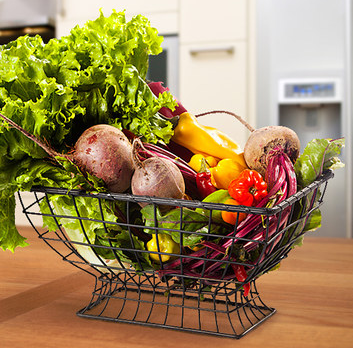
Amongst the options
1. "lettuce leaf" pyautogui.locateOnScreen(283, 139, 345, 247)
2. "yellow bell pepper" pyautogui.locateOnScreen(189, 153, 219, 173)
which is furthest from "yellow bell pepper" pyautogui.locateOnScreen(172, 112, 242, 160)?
"lettuce leaf" pyautogui.locateOnScreen(283, 139, 345, 247)

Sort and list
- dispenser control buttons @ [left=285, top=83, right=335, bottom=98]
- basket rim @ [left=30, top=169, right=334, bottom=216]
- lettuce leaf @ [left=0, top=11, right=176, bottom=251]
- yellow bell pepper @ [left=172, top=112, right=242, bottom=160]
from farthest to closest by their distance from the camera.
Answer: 1. dispenser control buttons @ [left=285, top=83, right=335, bottom=98]
2. yellow bell pepper @ [left=172, top=112, right=242, bottom=160]
3. lettuce leaf @ [left=0, top=11, right=176, bottom=251]
4. basket rim @ [left=30, top=169, right=334, bottom=216]

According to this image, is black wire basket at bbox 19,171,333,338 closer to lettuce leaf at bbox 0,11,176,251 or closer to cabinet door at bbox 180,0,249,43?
lettuce leaf at bbox 0,11,176,251

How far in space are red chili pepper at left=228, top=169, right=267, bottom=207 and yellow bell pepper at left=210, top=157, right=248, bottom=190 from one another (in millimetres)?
87

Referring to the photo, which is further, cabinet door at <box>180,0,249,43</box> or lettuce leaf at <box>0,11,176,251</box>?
cabinet door at <box>180,0,249,43</box>

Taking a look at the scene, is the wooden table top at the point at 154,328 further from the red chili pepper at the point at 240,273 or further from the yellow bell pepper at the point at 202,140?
the yellow bell pepper at the point at 202,140

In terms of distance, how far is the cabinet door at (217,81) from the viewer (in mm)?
2445

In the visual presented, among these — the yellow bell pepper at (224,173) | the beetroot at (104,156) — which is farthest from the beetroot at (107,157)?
the yellow bell pepper at (224,173)

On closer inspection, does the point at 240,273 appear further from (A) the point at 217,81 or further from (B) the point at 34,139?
(A) the point at 217,81

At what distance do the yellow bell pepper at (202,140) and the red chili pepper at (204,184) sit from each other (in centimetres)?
12

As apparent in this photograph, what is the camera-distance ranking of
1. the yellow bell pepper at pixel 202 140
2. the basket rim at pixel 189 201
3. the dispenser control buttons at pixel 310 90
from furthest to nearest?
the dispenser control buttons at pixel 310 90, the yellow bell pepper at pixel 202 140, the basket rim at pixel 189 201

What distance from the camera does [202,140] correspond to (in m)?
0.81

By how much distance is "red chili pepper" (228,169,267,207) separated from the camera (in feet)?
1.97

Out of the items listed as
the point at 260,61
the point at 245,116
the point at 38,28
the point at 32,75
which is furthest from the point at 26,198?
the point at 32,75

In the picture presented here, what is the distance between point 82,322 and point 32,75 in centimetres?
33
